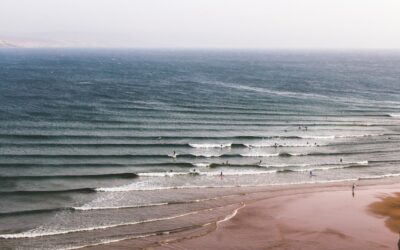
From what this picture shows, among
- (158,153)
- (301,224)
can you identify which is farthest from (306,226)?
(158,153)

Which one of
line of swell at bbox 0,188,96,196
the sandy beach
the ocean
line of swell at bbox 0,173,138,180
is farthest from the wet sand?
line of swell at bbox 0,188,96,196

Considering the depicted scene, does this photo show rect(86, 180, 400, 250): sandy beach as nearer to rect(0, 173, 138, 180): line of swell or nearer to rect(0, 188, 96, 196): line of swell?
rect(0, 188, 96, 196): line of swell

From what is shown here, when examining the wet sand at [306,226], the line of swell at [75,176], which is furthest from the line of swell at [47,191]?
the wet sand at [306,226]

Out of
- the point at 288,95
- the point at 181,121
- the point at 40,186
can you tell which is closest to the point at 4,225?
the point at 40,186

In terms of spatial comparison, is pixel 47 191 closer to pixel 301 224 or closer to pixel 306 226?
pixel 301 224

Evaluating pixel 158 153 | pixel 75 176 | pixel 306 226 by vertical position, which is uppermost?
pixel 158 153

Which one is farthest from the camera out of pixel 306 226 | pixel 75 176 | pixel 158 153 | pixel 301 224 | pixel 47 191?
pixel 158 153
